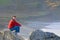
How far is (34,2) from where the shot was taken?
34000mm

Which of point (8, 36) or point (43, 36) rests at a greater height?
point (43, 36)

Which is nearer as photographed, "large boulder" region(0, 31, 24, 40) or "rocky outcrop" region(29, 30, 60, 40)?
"rocky outcrop" region(29, 30, 60, 40)

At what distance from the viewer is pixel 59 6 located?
1254 inches

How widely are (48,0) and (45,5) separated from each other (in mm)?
1536

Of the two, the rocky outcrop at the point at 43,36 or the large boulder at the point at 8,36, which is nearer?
the rocky outcrop at the point at 43,36

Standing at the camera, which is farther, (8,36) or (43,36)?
(8,36)

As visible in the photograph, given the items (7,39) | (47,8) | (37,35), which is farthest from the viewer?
(47,8)

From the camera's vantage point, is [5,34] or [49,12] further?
[49,12]

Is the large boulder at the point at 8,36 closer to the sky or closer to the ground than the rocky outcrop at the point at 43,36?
closer to the ground

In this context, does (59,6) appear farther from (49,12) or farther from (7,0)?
(7,0)

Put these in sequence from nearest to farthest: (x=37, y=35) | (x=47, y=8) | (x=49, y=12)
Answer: (x=37, y=35), (x=49, y=12), (x=47, y=8)

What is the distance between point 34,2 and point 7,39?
87.2 ft

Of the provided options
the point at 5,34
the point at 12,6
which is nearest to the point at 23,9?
the point at 12,6

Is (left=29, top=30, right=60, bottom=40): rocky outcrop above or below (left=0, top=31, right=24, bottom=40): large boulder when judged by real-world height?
above
